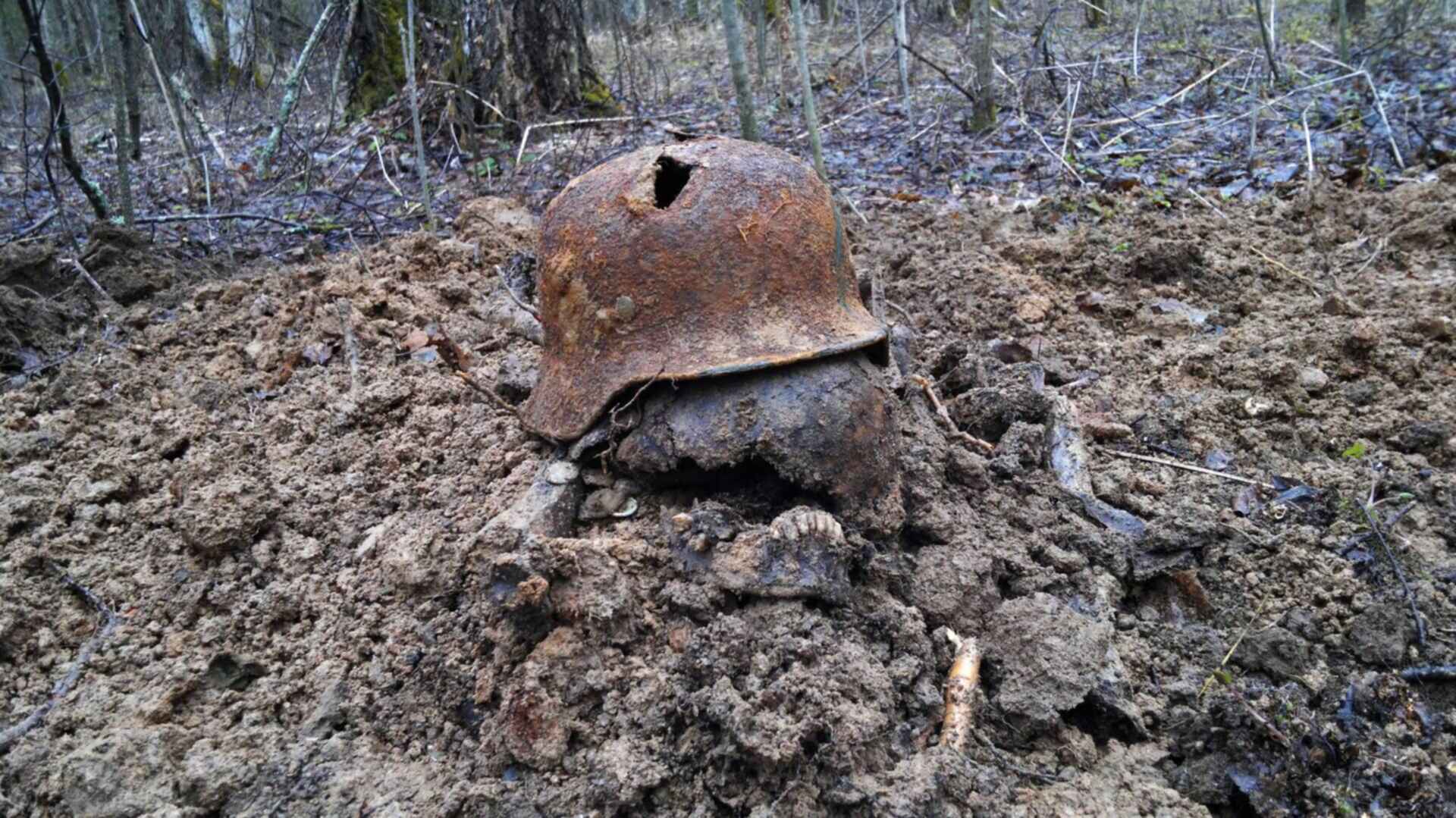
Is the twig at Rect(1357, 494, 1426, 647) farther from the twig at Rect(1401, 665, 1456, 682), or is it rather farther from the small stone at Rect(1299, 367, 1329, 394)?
the small stone at Rect(1299, 367, 1329, 394)

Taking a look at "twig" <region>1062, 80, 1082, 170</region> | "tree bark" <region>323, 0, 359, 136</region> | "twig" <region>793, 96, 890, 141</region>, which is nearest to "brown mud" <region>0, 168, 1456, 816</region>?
"twig" <region>1062, 80, 1082, 170</region>

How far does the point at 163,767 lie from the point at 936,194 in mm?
4764

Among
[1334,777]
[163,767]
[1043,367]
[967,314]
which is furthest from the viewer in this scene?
[967,314]

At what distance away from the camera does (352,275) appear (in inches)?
155

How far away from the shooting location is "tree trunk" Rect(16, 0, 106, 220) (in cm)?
423

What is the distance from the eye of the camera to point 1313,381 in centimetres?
278

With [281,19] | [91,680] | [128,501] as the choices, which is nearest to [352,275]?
[128,501]

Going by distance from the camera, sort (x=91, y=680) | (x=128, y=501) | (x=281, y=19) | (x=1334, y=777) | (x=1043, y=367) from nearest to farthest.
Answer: (x=1334, y=777), (x=91, y=680), (x=128, y=501), (x=1043, y=367), (x=281, y=19)

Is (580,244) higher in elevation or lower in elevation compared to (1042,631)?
higher

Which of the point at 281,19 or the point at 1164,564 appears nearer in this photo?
the point at 1164,564

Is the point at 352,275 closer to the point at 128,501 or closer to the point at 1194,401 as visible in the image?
the point at 128,501

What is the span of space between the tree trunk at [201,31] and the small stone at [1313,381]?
16.1 meters

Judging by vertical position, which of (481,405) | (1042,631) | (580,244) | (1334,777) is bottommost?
(1334,777)

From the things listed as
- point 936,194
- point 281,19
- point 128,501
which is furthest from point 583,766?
point 281,19
